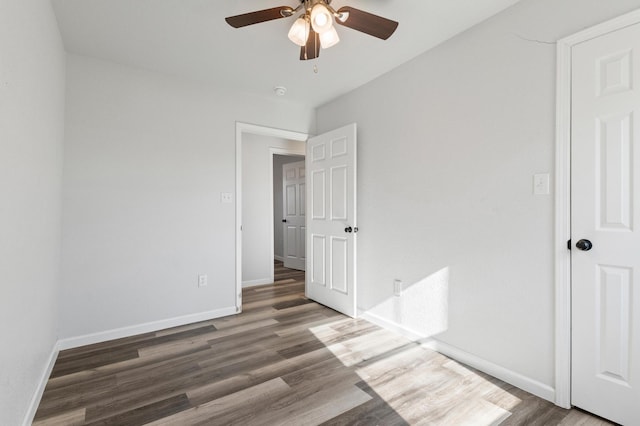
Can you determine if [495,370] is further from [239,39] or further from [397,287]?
[239,39]

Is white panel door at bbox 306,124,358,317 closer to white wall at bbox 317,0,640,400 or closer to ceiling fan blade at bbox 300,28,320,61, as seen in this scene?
white wall at bbox 317,0,640,400

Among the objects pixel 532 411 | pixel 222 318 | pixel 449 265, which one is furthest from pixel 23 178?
pixel 532 411

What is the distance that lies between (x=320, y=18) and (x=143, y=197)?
7.40 feet

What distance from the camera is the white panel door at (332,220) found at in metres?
3.23

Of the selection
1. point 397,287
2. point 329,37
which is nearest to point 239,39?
point 329,37

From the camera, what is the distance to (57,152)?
7.56 feet

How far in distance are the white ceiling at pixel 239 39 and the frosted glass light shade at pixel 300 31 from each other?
0.71 ft

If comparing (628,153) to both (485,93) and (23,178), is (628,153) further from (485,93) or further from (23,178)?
(23,178)

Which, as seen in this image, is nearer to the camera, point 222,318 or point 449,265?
point 449,265

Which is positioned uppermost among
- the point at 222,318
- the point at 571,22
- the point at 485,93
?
the point at 571,22

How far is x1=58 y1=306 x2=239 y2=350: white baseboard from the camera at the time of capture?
→ 2553 mm

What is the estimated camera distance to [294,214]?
19.6 ft

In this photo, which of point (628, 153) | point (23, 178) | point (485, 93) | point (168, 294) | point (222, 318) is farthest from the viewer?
point (222, 318)

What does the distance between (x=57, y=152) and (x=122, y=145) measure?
53 centimetres
